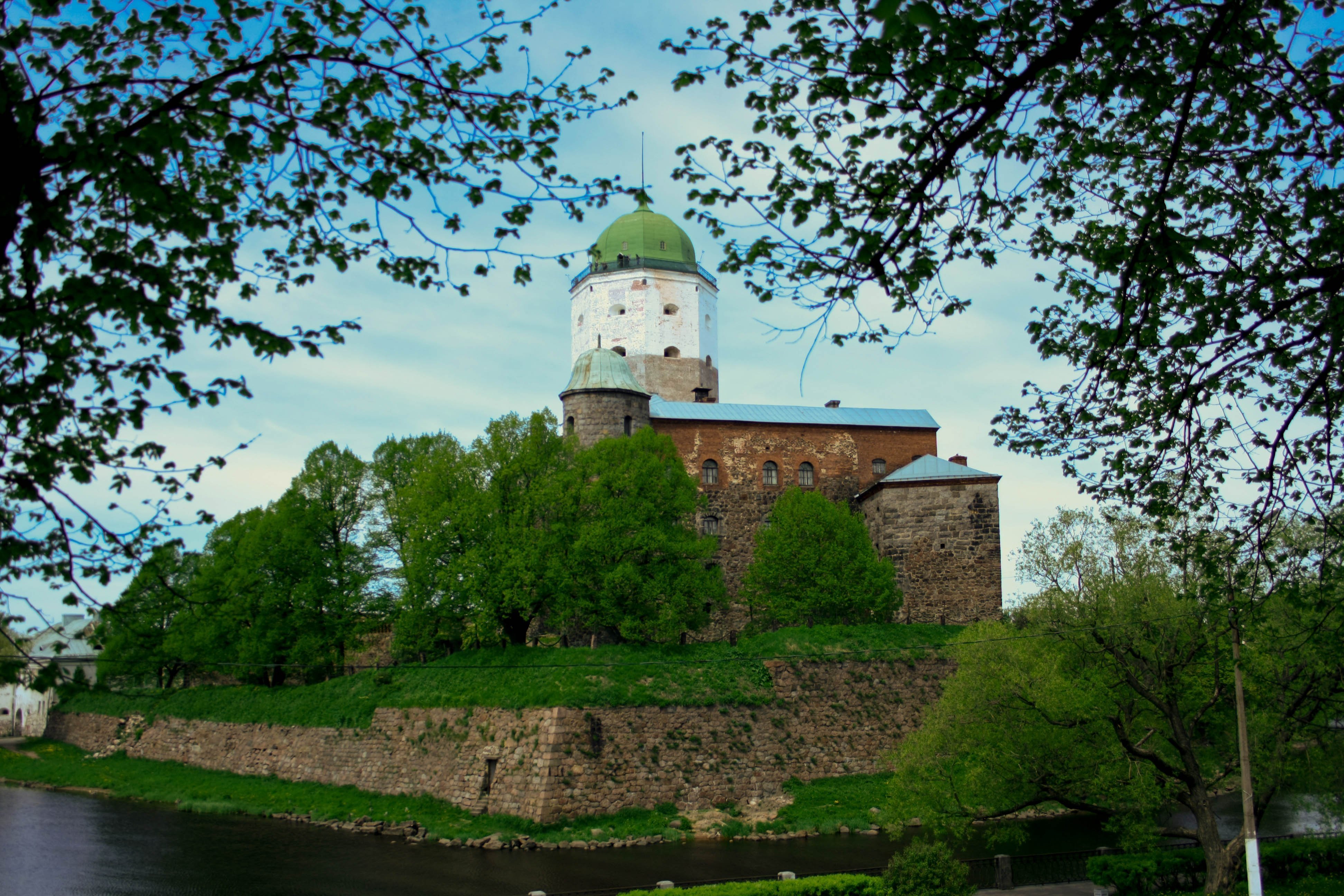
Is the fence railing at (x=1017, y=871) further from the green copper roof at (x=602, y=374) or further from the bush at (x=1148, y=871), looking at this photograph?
the green copper roof at (x=602, y=374)

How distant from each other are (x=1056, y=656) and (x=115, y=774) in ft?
101

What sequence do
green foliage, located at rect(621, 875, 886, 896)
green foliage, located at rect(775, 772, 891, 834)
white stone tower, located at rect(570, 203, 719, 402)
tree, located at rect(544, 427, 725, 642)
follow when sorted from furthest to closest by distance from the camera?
1. white stone tower, located at rect(570, 203, 719, 402)
2. tree, located at rect(544, 427, 725, 642)
3. green foliage, located at rect(775, 772, 891, 834)
4. green foliage, located at rect(621, 875, 886, 896)

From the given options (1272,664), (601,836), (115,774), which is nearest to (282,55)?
(1272,664)

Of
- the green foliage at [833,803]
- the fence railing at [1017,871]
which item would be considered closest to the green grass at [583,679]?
the green foliage at [833,803]

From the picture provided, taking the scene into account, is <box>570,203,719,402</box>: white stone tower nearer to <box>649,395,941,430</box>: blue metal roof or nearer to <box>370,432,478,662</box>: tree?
<box>649,395,941,430</box>: blue metal roof

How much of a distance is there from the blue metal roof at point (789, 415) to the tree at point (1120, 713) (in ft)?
69.6

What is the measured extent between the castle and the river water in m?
10.4

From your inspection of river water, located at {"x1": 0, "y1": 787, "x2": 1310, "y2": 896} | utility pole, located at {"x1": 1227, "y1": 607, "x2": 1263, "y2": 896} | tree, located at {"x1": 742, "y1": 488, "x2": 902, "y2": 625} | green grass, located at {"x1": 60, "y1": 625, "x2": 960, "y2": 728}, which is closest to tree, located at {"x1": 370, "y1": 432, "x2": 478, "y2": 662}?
green grass, located at {"x1": 60, "y1": 625, "x2": 960, "y2": 728}

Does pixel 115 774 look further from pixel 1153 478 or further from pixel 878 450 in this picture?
pixel 1153 478

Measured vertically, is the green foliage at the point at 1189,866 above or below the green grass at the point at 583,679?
Result: below

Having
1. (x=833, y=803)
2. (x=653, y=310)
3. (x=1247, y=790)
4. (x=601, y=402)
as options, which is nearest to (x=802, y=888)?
(x=1247, y=790)

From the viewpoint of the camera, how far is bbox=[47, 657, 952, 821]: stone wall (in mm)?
23375

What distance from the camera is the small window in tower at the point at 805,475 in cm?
3878

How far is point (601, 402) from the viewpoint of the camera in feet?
117
